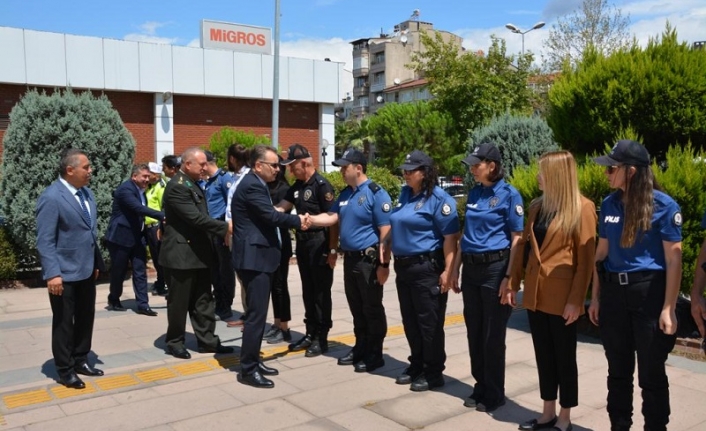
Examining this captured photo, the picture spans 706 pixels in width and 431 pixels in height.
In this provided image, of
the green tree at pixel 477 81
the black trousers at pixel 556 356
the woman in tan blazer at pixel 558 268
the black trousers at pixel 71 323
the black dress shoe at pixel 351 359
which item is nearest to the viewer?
the woman in tan blazer at pixel 558 268

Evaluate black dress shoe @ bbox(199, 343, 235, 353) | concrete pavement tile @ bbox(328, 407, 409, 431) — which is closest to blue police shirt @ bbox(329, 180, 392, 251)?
concrete pavement tile @ bbox(328, 407, 409, 431)

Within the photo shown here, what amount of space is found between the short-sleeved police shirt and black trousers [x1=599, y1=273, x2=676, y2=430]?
285cm

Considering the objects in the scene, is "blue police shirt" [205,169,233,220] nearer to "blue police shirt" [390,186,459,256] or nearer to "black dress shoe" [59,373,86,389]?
"black dress shoe" [59,373,86,389]

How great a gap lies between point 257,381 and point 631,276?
3019mm

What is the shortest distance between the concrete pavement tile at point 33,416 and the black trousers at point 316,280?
236 centimetres

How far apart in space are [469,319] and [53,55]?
20591mm

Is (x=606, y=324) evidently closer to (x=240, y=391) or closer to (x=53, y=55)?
(x=240, y=391)

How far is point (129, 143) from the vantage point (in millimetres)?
10211

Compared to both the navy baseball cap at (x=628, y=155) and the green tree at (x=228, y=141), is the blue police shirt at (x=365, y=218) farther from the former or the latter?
the green tree at (x=228, y=141)

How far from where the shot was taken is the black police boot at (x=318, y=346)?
6.12 m

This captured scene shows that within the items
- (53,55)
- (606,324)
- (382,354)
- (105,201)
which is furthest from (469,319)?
(53,55)

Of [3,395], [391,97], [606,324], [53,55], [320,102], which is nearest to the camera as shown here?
[606,324]

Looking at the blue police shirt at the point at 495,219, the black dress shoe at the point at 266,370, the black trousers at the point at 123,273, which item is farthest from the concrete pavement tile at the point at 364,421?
the black trousers at the point at 123,273

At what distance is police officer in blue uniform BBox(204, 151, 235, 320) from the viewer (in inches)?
302
